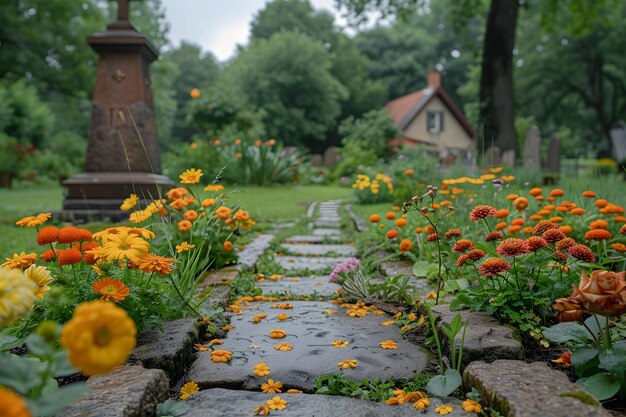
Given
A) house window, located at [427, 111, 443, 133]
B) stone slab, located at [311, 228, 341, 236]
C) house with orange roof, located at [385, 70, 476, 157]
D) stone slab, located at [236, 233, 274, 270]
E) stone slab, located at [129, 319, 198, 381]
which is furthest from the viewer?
house window, located at [427, 111, 443, 133]

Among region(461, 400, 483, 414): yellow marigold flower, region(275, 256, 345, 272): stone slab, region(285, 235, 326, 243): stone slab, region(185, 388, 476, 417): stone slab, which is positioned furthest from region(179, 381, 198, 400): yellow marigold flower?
region(285, 235, 326, 243): stone slab

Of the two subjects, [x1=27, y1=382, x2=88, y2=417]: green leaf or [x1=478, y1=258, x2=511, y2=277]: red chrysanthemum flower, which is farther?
[x1=478, y1=258, x2=511, y2=277]: red chrysanthemum flower

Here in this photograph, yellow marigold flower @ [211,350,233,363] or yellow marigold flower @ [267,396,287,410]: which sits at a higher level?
yellow marigold flower @ [211,350,233,363]

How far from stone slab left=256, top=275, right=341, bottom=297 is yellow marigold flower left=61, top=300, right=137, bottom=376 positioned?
7.06 ft

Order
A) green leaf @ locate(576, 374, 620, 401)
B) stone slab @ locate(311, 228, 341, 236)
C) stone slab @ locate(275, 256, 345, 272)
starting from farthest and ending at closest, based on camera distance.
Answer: stone slab @ locate(311, 228, 341, 236), stone slab @ locate(275, 256, 345, 272), green leaf @ locate(576, 374, 620, 401)

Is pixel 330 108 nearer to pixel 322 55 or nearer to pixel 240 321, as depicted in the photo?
pixel 322 55

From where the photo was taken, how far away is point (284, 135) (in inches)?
933

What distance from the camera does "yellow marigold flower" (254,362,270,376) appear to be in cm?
165

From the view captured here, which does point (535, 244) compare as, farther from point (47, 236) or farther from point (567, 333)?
point (47, 236)

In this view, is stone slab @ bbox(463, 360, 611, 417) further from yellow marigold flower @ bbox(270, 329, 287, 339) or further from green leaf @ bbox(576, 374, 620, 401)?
yellow marigold flower @ bbox(270, 329, 287, 339)

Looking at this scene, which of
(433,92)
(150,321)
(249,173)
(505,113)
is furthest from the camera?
(433,92)

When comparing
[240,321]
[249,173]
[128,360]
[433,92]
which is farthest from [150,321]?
[433,92]

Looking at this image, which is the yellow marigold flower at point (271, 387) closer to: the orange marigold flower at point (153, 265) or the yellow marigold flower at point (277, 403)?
the yellow marigold flower at point (277, 403)

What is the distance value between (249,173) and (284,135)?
12.0 meters
